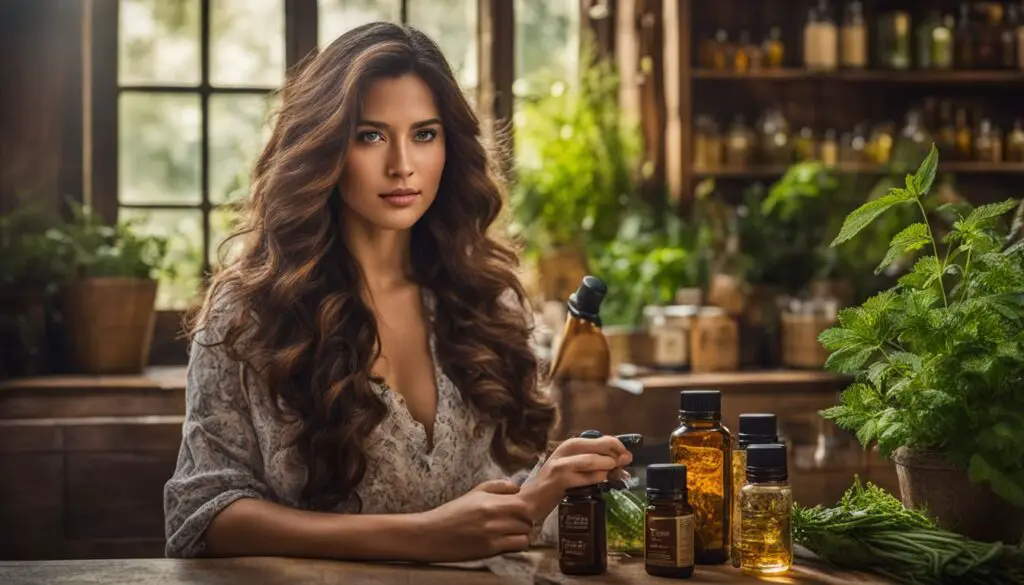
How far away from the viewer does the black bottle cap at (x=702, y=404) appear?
1.69 metres

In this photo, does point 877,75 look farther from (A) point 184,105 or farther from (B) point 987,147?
→ (A) point 184,105

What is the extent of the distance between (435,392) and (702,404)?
657 mm

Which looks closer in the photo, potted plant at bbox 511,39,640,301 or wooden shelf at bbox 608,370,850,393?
wooden shelf at bbox 608,370,850,393

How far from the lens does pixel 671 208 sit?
4.70 meters

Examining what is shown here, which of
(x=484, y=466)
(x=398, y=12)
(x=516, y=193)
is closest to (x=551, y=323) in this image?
(x=516, y=193)

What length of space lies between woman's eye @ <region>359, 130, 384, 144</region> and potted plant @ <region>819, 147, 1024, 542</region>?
2.40 ft

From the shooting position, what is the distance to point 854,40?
4797mm

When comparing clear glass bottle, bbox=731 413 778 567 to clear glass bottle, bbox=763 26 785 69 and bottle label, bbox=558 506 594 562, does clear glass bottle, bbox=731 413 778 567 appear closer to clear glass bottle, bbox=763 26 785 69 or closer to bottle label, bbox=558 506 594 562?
bottle label, bbox=558 506 594 562

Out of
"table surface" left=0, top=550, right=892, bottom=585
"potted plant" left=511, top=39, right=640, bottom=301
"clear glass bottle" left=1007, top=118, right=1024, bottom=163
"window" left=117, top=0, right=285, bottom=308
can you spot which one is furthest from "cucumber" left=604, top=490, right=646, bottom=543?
"clear glass bottle" left=1007, top=118, right=1024, bottom=163

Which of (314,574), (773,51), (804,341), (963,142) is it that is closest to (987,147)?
(963,142)

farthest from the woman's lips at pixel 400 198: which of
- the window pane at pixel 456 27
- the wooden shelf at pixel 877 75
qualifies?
the wooden shelf at pixel 877 75

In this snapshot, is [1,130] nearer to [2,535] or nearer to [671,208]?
[2,535]

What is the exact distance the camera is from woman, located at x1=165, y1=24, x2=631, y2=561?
203cm

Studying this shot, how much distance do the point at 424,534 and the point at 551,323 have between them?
92.9 inches
